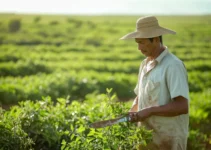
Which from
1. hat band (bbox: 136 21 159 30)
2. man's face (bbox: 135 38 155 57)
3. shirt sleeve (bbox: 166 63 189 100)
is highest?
hat band (bbox: 136 21 159 30)

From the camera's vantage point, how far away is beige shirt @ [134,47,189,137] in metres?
3.10

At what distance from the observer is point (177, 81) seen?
3082 millimetres

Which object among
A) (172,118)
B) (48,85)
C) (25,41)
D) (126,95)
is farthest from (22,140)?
(25,41)

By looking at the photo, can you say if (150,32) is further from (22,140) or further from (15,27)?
(15,27)

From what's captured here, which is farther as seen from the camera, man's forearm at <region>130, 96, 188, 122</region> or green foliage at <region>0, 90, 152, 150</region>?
green foliage at <region>0, 90, 152, 150</region>

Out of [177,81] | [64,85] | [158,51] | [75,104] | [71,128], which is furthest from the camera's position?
[64,85]

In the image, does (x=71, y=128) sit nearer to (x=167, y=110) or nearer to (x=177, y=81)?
(x=167, y=110)

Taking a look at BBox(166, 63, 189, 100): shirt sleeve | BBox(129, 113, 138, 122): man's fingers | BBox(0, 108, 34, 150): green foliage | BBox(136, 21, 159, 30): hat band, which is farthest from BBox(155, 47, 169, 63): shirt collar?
BBox(0, 108, 34, 150): green foliage

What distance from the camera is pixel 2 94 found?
10461 millimetres

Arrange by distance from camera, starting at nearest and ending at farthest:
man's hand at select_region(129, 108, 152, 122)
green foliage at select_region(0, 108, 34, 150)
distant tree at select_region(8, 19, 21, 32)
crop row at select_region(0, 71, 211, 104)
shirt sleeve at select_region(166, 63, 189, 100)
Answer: shirt sleeve at select_region(166, 63, 189, 100) < man's hand at select_region(129, 108, 152, 122) < green foliage at select_region(0, 108, 34, 150) < crop row at select_region(0, 71, 211, 104) < distant tree at select_region(8, 19, 21, 32)

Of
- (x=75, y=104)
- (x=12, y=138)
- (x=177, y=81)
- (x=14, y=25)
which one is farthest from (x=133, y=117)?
(x=14, y=25)

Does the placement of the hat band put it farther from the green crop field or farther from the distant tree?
the distant tree

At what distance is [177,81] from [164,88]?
0.18 m

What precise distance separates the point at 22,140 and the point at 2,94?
7114mm
